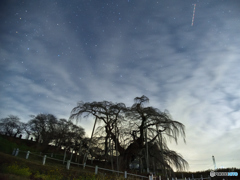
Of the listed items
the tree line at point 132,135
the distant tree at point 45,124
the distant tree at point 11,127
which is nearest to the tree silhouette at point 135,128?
the tree line at point 132,135

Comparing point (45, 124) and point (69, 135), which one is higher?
point (45, 124)

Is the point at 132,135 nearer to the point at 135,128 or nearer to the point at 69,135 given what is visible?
the point at 135,128

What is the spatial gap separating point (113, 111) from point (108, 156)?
7.08 metres

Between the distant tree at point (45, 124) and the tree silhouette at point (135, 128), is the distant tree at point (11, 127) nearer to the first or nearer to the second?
the distant tree at point (45, 124)

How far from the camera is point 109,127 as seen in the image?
22.0 metres

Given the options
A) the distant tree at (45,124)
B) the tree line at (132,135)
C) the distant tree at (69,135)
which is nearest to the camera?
the tree line at (132,135)

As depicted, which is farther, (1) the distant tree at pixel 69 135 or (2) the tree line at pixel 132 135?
(1) the distant tree at pixel 69 135

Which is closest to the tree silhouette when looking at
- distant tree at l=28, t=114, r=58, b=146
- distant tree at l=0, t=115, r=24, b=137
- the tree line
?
Answer: the tree line

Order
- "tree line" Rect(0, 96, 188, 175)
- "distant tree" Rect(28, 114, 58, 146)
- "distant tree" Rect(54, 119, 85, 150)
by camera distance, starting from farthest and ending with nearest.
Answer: "distant tree" Rect(28, 114, 58, 146) → "distant tree" Rect(54, 119, 85, 150) → "tree line" Rect(0, 96, 188, 175)

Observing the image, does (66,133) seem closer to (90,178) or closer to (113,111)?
(113,111)

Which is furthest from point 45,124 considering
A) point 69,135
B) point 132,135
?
point 132,135

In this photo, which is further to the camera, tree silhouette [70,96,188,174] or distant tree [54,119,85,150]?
distant tree [54,119,85,150]

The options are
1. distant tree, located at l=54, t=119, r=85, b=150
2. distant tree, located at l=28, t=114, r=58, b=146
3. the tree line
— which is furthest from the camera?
distant tree, located at l=28, t=114, r=58, b=146

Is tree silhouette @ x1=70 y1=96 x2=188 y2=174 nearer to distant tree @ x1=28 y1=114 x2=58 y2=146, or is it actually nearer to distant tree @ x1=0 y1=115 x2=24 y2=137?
distant tree @ x1=28 y1=114 x2=58 y2=146
